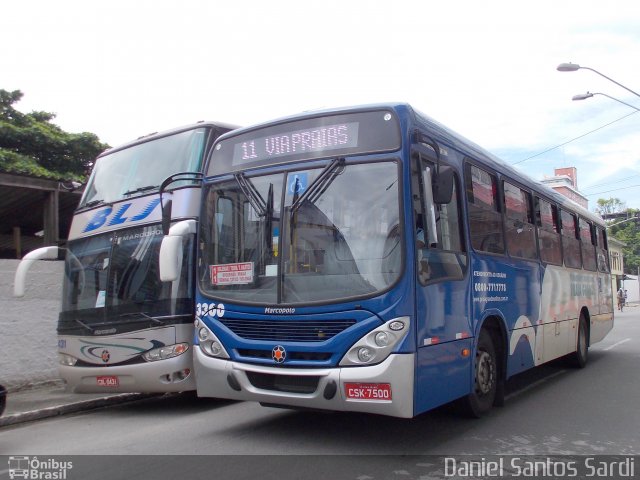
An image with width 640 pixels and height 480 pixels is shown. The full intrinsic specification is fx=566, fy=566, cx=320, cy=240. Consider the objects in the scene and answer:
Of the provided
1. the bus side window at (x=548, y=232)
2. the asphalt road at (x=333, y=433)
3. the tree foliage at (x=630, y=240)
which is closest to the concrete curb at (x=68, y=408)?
the asphalt road at (x=333, y=433)

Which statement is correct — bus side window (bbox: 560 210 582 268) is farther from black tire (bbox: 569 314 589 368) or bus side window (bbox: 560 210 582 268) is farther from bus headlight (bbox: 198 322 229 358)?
bus headlight (bbox: 198 322 229 358)

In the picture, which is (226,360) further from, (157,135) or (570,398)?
(570,398)

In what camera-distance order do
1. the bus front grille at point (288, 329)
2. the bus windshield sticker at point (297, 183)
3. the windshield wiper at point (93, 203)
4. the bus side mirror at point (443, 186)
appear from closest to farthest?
the bus front grille at point (288, 329) < the bus side mirror at point (443, 186) < the bus windshield sticker at point (297, 183) < the windshield wiper at point (93, 203)

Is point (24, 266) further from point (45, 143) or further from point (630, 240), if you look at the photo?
point (630, 240)

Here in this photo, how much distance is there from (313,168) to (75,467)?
3.43m

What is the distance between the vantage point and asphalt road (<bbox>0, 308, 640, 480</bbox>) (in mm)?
5109

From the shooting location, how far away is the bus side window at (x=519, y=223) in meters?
7.35

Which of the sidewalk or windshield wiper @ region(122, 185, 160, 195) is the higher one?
windshield wiper @ region(122, 185, 160, 195)

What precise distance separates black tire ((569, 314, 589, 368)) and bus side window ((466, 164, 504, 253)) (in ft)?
15.2

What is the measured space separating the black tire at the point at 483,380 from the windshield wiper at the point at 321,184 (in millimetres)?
2434

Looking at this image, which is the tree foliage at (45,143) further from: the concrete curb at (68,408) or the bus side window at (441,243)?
the bus side window at (441,243)

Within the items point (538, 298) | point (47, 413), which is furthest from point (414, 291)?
point (47, 413)

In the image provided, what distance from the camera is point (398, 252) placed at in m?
4.85

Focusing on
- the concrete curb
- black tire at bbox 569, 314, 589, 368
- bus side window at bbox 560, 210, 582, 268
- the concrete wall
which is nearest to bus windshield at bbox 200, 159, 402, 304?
the concrete curb
